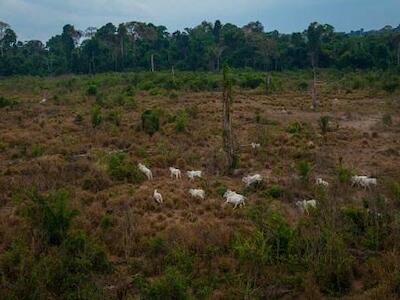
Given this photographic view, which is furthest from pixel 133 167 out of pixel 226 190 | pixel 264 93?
pixel 264 93

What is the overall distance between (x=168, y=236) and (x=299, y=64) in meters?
49.5

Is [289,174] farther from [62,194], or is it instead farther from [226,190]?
[62,194]

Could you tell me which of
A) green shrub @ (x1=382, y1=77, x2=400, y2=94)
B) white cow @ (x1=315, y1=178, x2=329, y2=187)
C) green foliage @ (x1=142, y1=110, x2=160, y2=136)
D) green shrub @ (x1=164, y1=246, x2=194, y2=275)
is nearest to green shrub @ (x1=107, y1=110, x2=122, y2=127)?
green foliage @ (x1=142, y1=110, x2=160, y2=136)

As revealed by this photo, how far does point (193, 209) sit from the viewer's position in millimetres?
12781

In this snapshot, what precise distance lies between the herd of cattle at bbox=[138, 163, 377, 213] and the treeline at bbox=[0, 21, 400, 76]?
3782 cm

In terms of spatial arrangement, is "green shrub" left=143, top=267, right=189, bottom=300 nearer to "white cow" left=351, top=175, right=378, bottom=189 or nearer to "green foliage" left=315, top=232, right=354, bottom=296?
"green foliage" left=315, top=232, right=354, bottom=296

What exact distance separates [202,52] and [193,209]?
4889 cm

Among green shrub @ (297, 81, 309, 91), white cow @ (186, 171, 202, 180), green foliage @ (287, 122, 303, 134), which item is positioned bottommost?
white cow @ (186, 171, 202, 180)

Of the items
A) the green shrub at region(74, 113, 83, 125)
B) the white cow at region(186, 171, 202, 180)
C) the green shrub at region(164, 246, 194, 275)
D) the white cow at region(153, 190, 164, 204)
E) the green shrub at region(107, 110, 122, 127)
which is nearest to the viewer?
the green shrub at region(164, 246, 194, 275)

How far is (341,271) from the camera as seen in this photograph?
28.4 ft

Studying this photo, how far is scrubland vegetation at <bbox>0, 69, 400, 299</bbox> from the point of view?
8.62 m

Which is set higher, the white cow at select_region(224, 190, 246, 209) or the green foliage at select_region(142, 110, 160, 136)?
the green foliage at select_region(142, 110, 160, 136)

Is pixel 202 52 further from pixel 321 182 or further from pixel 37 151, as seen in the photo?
pixel 321 182

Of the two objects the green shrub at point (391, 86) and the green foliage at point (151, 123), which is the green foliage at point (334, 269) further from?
the green shrub at point (391, 86)
